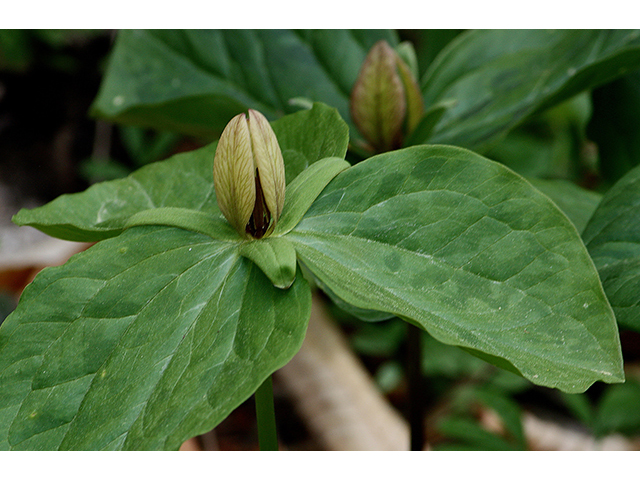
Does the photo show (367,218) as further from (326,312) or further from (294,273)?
(326,312)

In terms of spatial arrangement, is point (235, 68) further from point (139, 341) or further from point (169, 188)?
point (139, 341)

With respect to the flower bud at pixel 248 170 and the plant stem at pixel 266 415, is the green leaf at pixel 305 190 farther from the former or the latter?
the plant stem at pixel 266 415

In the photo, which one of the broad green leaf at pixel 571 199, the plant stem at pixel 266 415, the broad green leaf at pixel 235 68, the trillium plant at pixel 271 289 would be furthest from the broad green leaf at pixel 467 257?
the broad green leaf at pixel 235 68

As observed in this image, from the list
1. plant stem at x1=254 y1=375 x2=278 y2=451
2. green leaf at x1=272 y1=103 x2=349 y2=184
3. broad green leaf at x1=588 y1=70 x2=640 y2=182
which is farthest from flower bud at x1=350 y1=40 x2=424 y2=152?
plant stem at x1=254 y1=375 x2=278 y2=451

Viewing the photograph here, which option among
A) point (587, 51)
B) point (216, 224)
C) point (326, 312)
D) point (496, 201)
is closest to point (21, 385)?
point (216, 224)

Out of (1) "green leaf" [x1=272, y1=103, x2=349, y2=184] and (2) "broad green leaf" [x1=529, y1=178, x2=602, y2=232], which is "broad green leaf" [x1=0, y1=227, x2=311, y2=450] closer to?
(1) "green leaf" [x1=272, y1=103, x2=349, y2=184]
